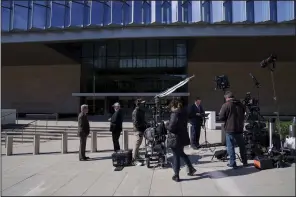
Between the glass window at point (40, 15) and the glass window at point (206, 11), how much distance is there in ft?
40.3

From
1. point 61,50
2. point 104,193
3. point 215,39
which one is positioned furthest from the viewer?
point 61,50

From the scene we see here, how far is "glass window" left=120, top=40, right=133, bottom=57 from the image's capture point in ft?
106

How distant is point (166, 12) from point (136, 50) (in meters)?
7.74

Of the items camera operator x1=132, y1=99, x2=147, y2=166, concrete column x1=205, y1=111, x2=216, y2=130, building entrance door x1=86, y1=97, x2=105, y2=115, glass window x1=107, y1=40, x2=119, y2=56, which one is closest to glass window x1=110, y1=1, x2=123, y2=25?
glass window x1=107, y1=40, x2=119, y2=56

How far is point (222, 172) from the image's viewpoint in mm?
7320

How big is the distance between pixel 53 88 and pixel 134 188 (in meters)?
30.7

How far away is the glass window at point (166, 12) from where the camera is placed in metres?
25.6

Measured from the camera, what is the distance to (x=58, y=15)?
89.1 feet

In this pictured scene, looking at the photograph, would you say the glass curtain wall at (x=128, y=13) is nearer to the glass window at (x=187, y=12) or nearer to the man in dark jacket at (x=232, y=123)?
the glass window at (x=187, y=12)

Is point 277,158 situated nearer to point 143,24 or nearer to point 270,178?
point 270,178

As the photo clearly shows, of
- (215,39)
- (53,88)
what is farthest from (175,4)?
(53,88)

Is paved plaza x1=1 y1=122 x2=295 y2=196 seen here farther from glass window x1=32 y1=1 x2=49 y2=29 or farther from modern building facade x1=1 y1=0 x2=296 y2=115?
glass window x1=32 y1=1 x2=49 y2=29

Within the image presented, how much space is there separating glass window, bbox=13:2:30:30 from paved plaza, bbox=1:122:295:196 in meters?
20.8

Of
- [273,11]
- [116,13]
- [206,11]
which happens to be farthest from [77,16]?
[273,11]
